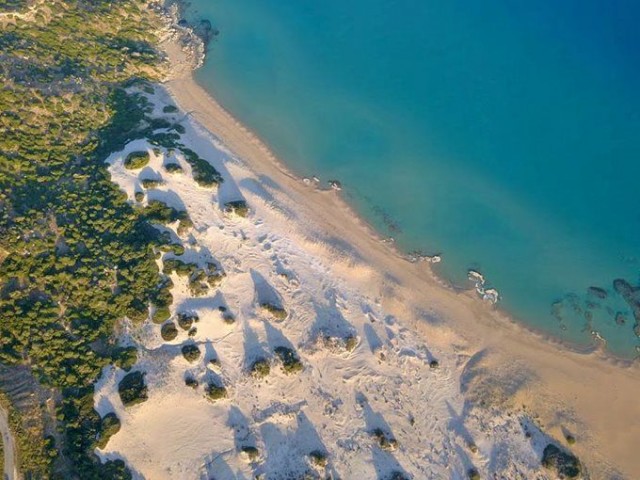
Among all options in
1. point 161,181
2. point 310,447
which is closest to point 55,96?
point 161,181

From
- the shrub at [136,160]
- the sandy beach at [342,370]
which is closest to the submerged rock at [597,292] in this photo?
the sandy beach at [342,370]

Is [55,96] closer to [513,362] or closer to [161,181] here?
[161,181]

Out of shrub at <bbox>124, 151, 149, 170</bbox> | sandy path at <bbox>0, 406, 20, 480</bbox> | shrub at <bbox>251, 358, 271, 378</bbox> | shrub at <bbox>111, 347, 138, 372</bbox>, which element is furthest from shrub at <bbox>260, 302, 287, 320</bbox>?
sandy path at <bbox>0, 406, 20, 480</bbox>

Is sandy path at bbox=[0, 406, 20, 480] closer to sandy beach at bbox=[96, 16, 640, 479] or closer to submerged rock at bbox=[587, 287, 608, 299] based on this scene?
sandy beach at bbox=[96, 16, 640, 479]

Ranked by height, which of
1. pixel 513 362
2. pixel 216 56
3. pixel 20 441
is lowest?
pixel 20 441

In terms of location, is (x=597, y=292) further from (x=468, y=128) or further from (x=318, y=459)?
(x=318, y=459)

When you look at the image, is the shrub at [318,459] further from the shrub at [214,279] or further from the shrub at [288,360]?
the shrub at [214,279]
